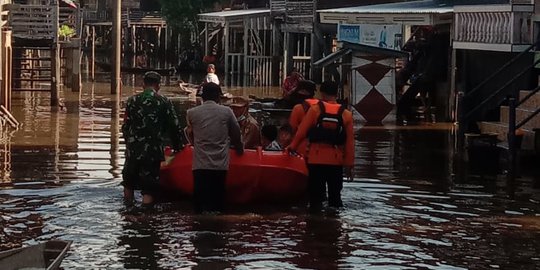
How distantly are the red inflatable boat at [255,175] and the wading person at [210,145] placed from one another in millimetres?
441

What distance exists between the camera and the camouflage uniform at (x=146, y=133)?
40.2 feet

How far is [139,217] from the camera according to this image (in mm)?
12008

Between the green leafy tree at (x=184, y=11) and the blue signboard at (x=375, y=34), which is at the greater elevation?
the green leafy tree at (x=184, y=11)

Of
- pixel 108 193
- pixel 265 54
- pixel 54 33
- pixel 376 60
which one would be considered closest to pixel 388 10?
pixel 376 60

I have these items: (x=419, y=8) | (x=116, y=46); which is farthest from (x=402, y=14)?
(x=116, y=46)

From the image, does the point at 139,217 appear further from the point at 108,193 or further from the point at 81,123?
the point at 81,123

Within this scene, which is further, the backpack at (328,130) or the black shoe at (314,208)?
the black shoe at (314,208)

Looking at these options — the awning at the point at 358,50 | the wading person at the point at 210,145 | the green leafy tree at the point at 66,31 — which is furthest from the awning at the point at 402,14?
the wading person at the point at 210,145

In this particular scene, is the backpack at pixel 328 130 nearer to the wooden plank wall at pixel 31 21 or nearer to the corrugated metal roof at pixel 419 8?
the corrugated metal roof at pixel 419 8

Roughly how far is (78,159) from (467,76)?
11264 mm

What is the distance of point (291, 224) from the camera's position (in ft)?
38.8

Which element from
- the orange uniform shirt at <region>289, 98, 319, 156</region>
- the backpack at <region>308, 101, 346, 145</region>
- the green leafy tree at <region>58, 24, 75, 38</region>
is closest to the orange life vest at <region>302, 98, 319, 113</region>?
the orange uniform shirt at <region>289, 98, 319, 156</region>

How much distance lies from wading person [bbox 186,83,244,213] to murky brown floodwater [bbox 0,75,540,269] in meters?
0.27

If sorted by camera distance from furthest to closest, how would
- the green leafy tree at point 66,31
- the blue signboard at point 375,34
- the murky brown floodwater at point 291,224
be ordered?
the green leafy tree at point 66,31, the blue signboard at point 375,34, the murky brown floodwater at point 291,224
